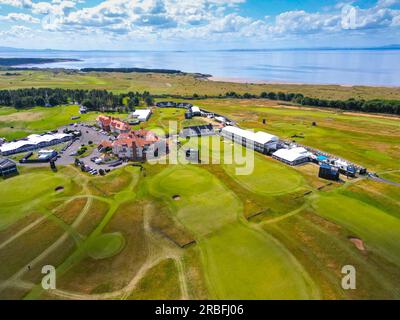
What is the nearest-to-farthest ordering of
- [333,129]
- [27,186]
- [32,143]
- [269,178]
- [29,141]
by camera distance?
1. [27,186]
2. [269,178]
3. [32,143]
4. [29,141]
5. [333,129]

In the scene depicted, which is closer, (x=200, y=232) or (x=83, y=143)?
(x=200, y=232)

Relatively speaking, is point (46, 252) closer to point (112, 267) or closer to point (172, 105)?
point (112, 267)

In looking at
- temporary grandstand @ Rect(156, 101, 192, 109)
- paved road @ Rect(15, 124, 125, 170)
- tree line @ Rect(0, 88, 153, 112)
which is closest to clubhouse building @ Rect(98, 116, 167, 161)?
paved road @ Rect(15, 124, 125, 170)

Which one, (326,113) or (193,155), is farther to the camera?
(326,113)

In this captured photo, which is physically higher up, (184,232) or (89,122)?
(89,122)

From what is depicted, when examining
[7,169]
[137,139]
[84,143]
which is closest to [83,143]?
[84,143]
